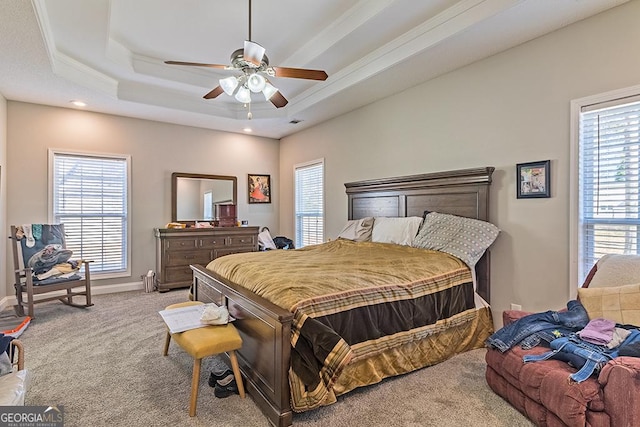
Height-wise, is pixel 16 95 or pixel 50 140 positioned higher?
→ pixel 16 95

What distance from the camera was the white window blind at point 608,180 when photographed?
2479 mm

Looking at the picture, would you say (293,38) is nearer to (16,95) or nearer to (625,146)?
(625,146)

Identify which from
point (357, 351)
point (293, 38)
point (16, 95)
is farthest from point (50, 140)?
point (357, 351)

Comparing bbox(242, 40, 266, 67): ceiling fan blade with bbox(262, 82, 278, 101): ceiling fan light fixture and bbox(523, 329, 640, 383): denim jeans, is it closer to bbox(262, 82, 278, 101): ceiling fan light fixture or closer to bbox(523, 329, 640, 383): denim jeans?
bbox(262, 82, 278, 101): ceiling fan light fixture

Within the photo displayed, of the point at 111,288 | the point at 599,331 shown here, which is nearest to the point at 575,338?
the point at 599,331

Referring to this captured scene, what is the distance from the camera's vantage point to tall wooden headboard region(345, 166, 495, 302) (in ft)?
10.8

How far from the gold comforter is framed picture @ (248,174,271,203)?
11.4 feet

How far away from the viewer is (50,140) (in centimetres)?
474

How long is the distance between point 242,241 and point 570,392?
196 inches

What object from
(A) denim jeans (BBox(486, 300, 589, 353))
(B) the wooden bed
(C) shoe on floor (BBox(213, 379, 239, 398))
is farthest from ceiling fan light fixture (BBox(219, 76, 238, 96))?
(A) denim jeans (BBox(486, 300, 589, 353))

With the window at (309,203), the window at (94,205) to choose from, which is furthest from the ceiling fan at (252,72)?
the window at (94,205)

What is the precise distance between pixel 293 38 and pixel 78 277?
393cm

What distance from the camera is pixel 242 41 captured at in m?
3.75

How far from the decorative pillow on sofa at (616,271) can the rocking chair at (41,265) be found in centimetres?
532
